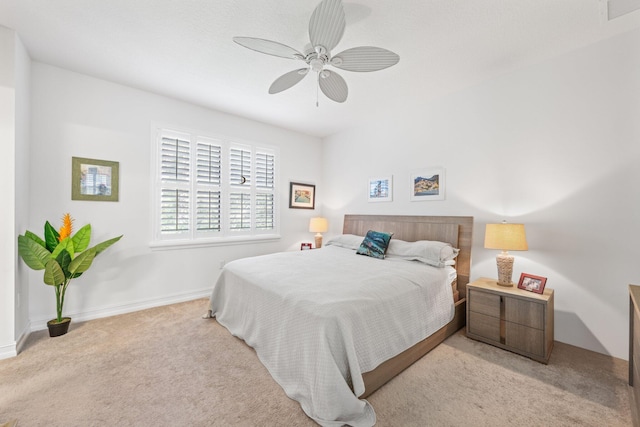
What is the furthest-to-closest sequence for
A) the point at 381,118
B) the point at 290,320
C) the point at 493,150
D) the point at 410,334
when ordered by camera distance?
the point at 381,118
the point at 493,150
the point at 410,334
the point at 290,320

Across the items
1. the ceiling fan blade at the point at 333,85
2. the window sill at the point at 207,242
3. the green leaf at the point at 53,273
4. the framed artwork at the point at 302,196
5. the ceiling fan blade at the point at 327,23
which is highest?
the ceiling fan blade at the point at 327,23

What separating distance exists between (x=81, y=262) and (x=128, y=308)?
873 mm

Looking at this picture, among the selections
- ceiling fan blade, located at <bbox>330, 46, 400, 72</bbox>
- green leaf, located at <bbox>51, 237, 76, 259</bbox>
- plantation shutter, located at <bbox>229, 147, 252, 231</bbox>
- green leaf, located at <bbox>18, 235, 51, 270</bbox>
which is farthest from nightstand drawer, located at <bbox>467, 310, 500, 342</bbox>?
green leaf, located at <bbox>18, 235, 51, 270</bbox>

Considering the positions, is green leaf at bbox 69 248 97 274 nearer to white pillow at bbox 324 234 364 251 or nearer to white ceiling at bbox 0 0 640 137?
white ceiling at bbox 0 0 640 137

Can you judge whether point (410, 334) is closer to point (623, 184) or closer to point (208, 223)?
point (623, 184)

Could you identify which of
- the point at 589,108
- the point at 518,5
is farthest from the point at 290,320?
the point at 589,108

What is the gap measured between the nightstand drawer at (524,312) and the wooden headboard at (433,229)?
65 centimetres

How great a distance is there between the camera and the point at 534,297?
7.22 feet

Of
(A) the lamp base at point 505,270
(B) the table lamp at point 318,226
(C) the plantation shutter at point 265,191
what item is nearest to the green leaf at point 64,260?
(C) the plantation shutter at point 265,191

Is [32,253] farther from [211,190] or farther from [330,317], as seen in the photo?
[330,317]

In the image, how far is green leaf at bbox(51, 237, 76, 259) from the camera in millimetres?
2406

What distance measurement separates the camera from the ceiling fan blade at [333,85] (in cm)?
216

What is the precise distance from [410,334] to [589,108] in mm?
2567

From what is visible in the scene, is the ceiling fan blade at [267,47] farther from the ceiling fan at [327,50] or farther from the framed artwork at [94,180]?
the framed artwork at [94,180]
